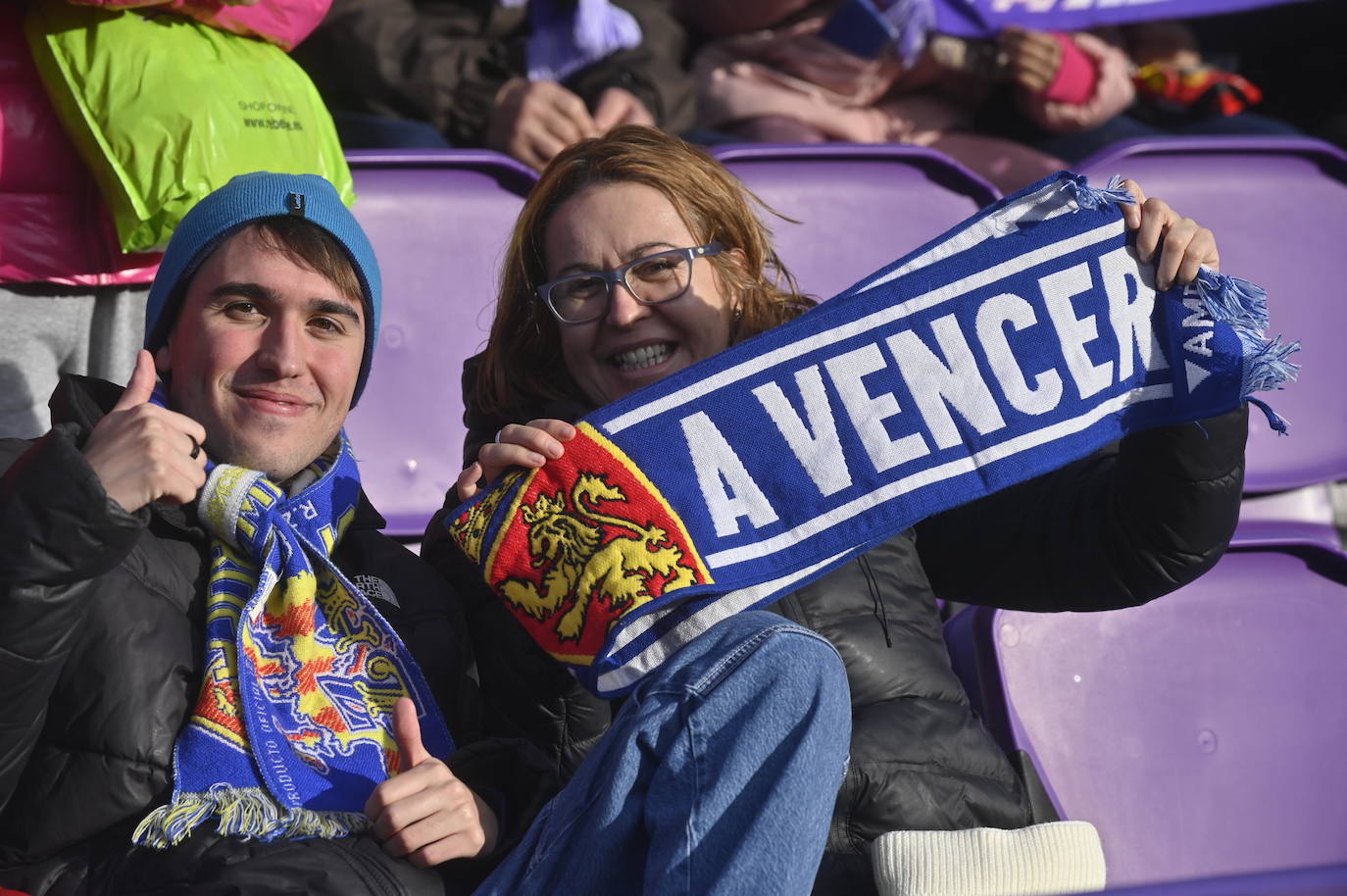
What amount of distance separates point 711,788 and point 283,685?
23.7 inches

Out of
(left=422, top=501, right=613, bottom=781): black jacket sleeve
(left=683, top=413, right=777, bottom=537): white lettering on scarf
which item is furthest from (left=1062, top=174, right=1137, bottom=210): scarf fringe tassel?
(left=422, top=501, right=613, bottom=781): black jacket sleeve

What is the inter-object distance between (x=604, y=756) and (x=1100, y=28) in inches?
114

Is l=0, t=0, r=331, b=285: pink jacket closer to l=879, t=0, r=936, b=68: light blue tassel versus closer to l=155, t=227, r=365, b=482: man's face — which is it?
l=155, t=227, r=365, b=482: man's face

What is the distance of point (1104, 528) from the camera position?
1902 millimetres

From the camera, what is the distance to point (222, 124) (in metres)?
2.19

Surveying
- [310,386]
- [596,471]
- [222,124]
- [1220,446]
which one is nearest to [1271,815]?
[1220,446]

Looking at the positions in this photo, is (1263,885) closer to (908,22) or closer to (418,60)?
(418,60)

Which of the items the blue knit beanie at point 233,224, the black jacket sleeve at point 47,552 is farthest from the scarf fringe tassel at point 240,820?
the blue knit beanie at point 233,224

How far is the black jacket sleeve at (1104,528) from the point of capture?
5.86ft

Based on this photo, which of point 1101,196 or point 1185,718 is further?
point 1185,718

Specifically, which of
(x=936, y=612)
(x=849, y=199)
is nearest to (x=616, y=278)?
(x=936, y=612)

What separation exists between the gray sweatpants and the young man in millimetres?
427

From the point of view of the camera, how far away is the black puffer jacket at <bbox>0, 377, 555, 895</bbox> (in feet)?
4.71

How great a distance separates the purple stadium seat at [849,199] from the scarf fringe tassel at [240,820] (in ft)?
5.26
